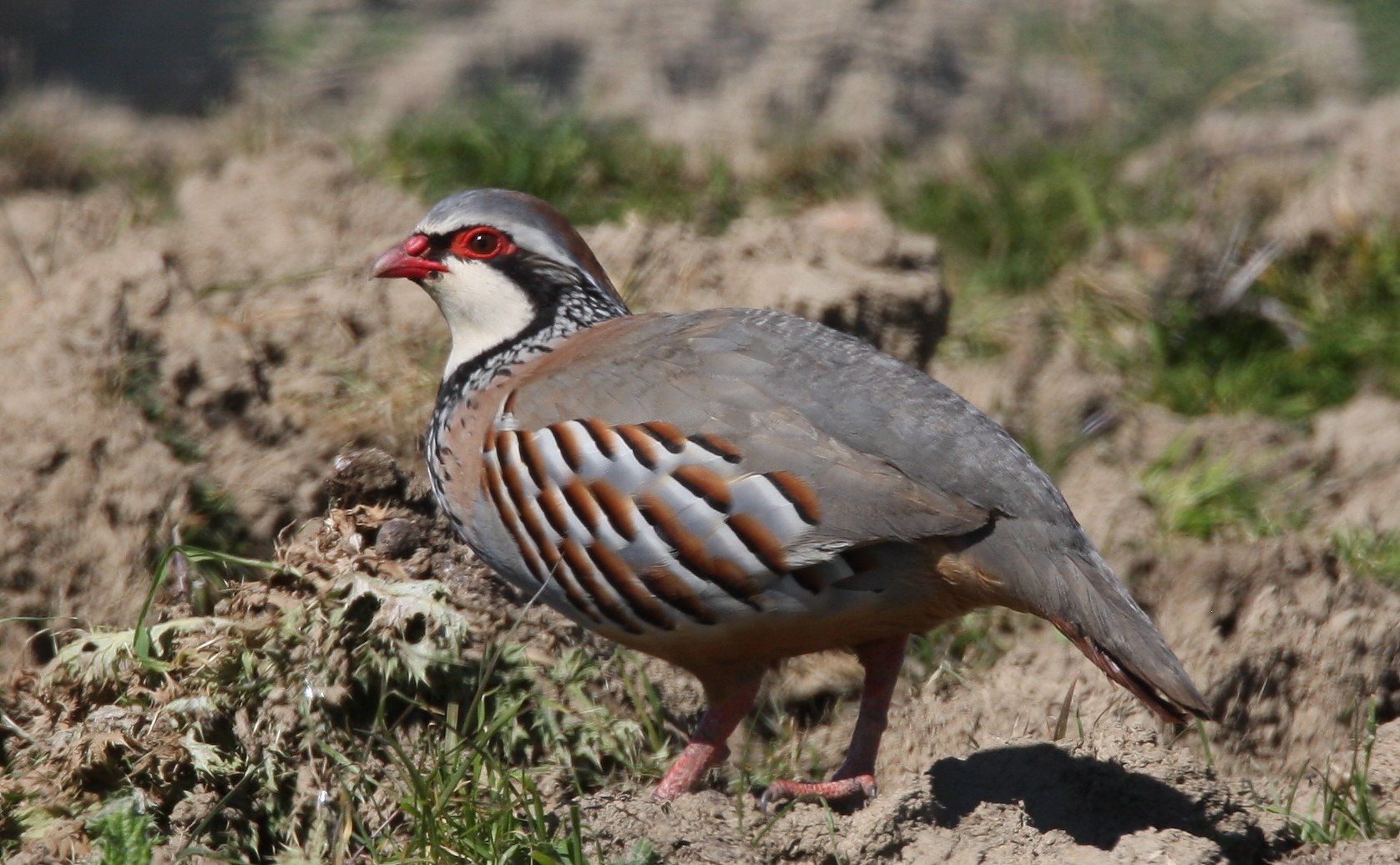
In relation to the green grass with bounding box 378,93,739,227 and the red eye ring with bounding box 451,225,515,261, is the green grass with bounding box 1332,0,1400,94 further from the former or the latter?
the red eye ring with bounding box 451,225,515,261

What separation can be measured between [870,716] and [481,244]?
1.52 metres

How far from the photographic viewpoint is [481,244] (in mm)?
4461

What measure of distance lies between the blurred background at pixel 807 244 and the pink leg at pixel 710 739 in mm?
552

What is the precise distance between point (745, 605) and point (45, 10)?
5730 mm

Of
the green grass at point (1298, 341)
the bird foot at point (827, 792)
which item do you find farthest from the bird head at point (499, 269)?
the green grass at point (1298, 341)

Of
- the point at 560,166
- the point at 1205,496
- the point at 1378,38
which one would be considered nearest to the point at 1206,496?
the point at 1205,496

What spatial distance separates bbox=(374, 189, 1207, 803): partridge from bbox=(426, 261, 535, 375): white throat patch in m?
0.29

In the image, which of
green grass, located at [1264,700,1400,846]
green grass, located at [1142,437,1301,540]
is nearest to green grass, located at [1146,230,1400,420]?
green grass, located at [1142,437,1301,540]

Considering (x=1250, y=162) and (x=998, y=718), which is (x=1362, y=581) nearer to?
(x=998, y=718)

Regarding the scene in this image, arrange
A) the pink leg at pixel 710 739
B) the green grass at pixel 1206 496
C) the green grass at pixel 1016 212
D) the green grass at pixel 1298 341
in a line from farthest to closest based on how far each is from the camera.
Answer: the green grass at pixel 1016 212 → the green grass at pixel 1298 341 → the green grass at pixel 1206 496 → the pink leg at pixel 710 739

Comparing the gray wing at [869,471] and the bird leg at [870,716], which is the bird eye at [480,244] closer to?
the gray wing at [869,471]

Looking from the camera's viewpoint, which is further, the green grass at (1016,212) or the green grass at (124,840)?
the green grass at (1016,212)

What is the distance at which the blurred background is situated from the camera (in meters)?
4.59

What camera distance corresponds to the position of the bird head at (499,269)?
4.44m
